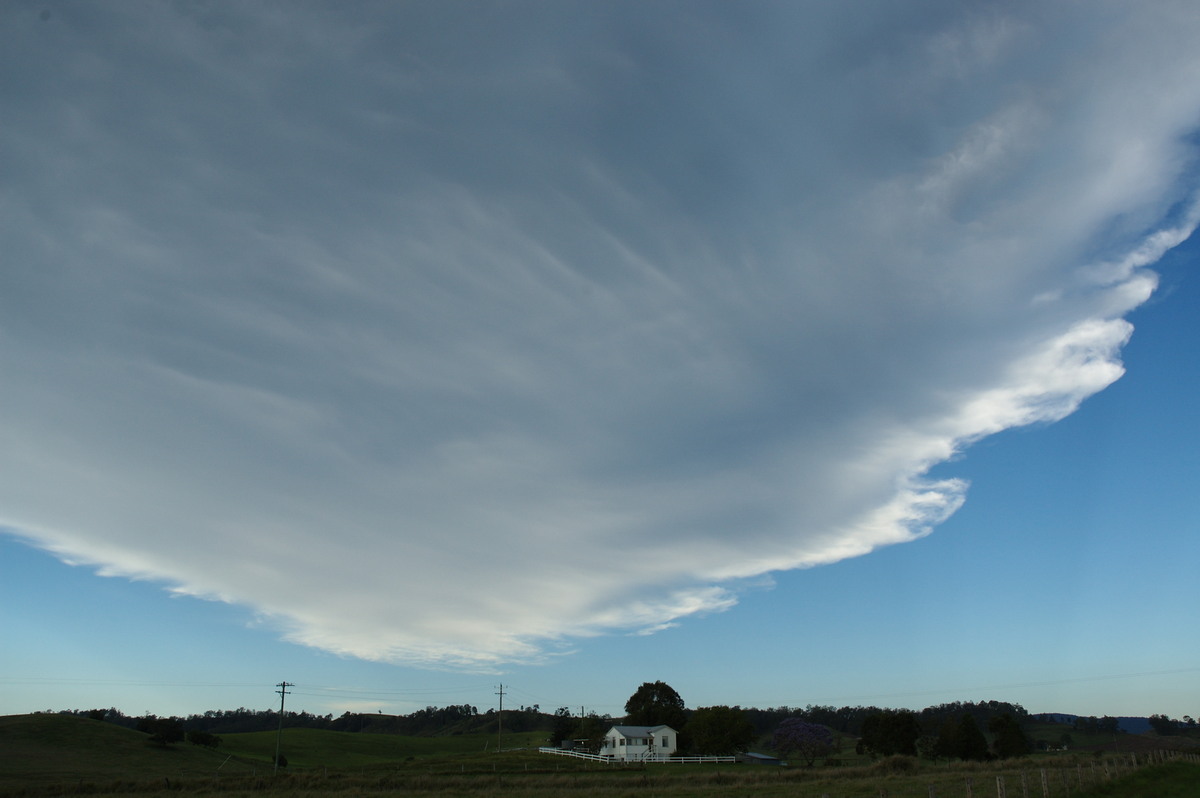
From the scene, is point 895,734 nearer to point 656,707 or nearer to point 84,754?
point 656,707

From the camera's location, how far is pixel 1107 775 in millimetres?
34125

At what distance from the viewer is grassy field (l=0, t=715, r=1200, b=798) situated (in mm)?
35719

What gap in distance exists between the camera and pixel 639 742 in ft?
304

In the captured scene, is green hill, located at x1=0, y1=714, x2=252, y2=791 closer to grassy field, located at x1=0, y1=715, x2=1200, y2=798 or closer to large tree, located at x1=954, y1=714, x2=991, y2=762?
grassy field, located at x1=0, y1=715, x2=1200, y2=798

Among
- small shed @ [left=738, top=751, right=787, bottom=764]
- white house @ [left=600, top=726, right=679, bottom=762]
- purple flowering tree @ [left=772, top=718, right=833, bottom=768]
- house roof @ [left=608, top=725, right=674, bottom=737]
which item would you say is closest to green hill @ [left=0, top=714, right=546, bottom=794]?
white house @ [left=600, top=726, right=679, bottom=762]

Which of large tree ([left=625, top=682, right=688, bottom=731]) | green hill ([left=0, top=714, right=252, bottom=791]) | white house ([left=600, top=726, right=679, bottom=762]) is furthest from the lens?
large tree ([left=625, top=682, right=688, bottom=731])

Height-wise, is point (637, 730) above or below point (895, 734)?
below

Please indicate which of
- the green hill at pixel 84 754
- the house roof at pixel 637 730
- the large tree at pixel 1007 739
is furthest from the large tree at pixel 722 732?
the green hill at pixel 84 754

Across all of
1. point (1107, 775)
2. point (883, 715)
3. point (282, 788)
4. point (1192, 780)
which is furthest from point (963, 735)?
point (282, 788)

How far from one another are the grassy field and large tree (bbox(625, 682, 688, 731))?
73.9 feet

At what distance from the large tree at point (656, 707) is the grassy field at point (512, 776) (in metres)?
22.5

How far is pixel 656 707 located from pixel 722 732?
21388 mm

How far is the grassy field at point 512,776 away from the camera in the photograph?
35.7 m

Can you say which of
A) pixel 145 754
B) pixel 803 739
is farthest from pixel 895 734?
pixel 145 754
